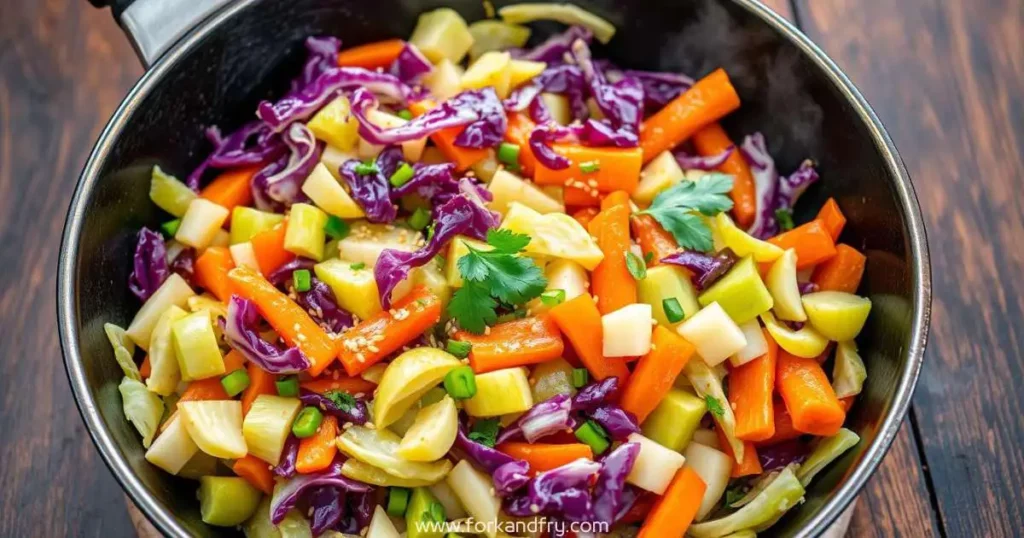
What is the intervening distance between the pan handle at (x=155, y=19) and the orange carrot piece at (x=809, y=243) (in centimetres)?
181

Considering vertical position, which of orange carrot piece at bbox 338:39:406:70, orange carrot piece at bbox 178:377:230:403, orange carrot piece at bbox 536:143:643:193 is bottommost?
orange carrot piece at bbox 178:377:230:403

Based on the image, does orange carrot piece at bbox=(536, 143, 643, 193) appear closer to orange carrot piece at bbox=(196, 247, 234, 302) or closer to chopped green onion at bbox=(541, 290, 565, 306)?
chopped green onion at bbox=(541, 290, 565, 306)

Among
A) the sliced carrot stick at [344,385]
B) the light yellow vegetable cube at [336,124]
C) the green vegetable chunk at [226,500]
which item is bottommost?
the green vegetable chunk at [226,500]

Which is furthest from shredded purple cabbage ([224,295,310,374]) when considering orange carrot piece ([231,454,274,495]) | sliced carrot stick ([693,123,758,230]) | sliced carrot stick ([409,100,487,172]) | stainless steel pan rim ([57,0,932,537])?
sliced carrot stick ([693,123,758,230])

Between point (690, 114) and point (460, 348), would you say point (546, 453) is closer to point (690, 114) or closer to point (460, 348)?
point (460, 348)

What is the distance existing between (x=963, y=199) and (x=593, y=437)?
177 centimetres

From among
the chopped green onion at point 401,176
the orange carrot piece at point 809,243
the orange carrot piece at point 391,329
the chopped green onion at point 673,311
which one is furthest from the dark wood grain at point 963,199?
the chopped green onion at point 401,176

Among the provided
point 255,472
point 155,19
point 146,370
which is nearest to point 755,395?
point 255,472

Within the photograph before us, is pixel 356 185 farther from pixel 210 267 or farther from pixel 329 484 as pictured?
pixel 329 484

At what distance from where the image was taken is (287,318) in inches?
95.1

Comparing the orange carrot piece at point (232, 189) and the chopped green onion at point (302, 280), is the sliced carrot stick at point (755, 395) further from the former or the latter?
the orange carrot piece at point (232, 189)

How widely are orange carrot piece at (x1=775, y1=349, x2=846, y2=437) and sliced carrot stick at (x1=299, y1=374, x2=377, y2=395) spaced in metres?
1.11

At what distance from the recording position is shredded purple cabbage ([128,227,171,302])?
2670 millimetres

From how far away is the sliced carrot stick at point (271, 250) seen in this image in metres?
2.60
